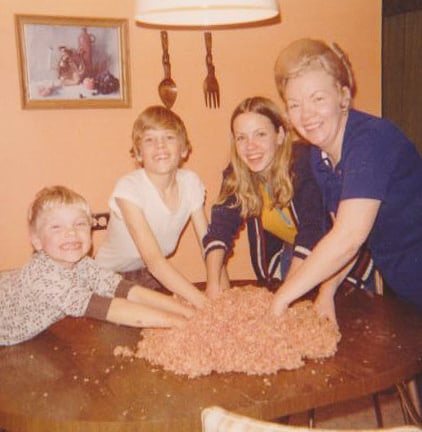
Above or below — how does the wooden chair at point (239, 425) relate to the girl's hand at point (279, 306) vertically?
above

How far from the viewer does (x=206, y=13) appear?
7.25ft

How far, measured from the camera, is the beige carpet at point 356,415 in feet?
9.40

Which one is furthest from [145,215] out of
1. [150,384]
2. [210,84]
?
[150,384]

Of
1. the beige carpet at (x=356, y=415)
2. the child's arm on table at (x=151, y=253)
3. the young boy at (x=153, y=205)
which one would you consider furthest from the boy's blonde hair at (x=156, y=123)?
the beige carpet at (x=356, y=415)

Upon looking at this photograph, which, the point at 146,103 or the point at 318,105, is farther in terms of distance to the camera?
the point at 146,103

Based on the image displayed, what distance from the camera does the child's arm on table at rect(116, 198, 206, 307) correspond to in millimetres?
2162

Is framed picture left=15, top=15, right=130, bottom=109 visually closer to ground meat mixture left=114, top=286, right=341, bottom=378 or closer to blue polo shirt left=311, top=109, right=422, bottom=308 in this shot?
blue polo shirt left=311, top=109, right=422, bottom=308

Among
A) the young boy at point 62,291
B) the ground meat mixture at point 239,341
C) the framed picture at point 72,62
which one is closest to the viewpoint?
the ground meat mixture at point 239,341

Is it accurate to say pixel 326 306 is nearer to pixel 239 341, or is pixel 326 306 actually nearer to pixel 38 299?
pixel 239 341

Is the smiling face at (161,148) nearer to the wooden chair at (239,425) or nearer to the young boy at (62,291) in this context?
the young boy at (62,291)

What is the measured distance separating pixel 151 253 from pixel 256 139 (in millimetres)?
607

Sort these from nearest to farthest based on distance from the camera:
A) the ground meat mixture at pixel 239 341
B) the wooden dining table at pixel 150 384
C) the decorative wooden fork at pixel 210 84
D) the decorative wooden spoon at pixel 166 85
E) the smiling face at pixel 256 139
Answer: the wooden dining table at pixel 150 384
the ground meat mixture at pixel 239 341
the smiling face at pixel 256 139
the decorative wooden spoon at pixel 166 85
the decorative wooden fork at pixel 210 84

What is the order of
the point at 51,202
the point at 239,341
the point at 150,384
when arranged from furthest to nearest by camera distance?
the point at 51,202
the point at 239,341
the point at 150,384

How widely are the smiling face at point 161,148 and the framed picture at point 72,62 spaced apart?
0.62 m
